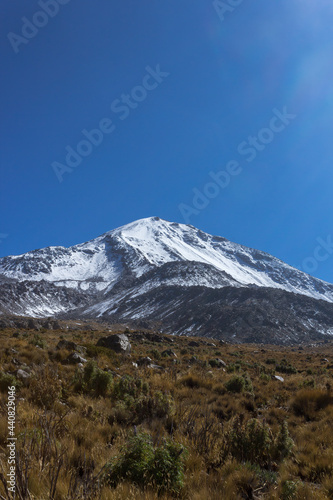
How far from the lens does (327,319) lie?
90562 mm

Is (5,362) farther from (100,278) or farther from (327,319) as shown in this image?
(100,278)

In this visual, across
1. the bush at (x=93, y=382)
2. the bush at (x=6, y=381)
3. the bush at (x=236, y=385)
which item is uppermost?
the bush at (x=236, y=385)

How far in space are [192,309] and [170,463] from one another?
102 meters

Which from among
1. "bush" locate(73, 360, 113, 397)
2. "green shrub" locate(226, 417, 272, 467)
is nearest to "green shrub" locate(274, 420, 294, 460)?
"green shrub" locate(226, 417, 272, 467)

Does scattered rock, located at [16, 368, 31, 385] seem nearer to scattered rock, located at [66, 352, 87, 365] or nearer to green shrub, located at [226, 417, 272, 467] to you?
scattered rock, located at [66, 352, 87, 365]

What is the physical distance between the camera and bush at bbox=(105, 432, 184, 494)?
310 cm

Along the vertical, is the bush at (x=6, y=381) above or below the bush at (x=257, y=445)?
below

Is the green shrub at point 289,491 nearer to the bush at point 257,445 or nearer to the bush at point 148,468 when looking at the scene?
the bush at point 257,445

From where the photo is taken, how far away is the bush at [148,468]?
3.10 metres

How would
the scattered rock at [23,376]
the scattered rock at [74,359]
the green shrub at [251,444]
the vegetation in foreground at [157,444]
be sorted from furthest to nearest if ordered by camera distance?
the scattered rock at [74,359] < the scattered rock at [23,376] < the green shrub at [251,444] < the vegetation in foreground at [157,444]

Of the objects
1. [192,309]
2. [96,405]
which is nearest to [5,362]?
[96,405]

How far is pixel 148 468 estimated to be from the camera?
3193mm

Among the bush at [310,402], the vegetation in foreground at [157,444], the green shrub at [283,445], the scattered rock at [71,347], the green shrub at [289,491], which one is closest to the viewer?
the vegetation in foreground at [157,444]

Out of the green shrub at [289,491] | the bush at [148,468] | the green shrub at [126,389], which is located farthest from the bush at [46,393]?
the green shrub at [289,491]
